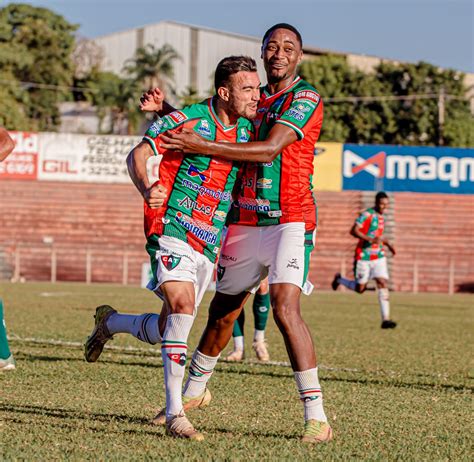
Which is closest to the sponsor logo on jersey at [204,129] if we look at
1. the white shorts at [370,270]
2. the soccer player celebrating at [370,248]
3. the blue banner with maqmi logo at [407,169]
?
the soccer player celebrating at [370,248]

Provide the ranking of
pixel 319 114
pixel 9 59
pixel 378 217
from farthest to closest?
pixel 9 59
pixel 378 217
pixel 319 114

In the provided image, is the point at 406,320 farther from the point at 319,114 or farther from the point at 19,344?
the point at 319,114

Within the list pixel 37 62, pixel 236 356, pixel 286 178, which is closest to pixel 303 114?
pixel 286 178

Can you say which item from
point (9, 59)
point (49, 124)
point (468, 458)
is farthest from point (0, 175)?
point (468, 458)

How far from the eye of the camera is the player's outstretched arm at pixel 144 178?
553 centimetres

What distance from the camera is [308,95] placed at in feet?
19.9

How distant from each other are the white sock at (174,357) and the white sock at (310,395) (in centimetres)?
66

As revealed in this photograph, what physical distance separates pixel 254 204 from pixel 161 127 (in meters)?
0.71

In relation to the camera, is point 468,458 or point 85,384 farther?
point 85,384

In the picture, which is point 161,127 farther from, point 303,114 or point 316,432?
point 316,432

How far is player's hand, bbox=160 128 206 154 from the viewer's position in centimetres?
572

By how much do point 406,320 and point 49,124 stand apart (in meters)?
48.0

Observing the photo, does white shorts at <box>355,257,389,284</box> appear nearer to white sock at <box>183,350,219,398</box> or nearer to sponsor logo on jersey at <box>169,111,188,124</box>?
white sock at <box>183,350,219,398</box>

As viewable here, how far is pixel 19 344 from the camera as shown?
37.4 feet
